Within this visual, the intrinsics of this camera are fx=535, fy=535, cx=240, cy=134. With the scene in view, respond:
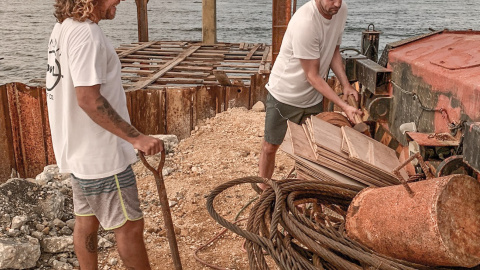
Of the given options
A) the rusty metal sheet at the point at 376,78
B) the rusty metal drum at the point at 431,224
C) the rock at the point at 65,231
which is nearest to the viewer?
the rusty metal drum at the point at 431,224

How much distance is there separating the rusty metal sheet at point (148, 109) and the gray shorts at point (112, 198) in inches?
199

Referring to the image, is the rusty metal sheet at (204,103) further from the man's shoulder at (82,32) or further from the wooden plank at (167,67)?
the man's shoulder at (82,32)

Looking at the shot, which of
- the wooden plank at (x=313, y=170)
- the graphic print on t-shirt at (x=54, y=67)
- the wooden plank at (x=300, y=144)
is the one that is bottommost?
the wooden plank at (x=313, y=170)

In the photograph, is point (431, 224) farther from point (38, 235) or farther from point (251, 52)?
point (251, 52)

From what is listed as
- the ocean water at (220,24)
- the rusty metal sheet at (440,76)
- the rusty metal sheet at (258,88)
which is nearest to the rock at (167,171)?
the rusty metal sheet at (258,88)

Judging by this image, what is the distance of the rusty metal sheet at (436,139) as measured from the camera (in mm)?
3000

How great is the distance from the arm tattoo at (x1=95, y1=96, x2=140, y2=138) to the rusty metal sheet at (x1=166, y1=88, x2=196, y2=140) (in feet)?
16.9

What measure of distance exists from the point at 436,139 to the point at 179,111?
5.58 m

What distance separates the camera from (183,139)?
816 cm

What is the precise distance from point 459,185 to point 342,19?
2.33m

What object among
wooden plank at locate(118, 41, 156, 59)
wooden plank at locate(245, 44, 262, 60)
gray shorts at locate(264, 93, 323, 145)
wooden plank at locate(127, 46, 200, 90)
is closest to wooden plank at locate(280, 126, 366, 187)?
gray shorts at locate(264, 93, 323, 145)

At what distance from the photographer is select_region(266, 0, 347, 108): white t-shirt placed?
4238 millimetres

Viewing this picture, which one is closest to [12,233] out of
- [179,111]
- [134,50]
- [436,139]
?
[436,139]

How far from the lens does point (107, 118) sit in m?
2.85
